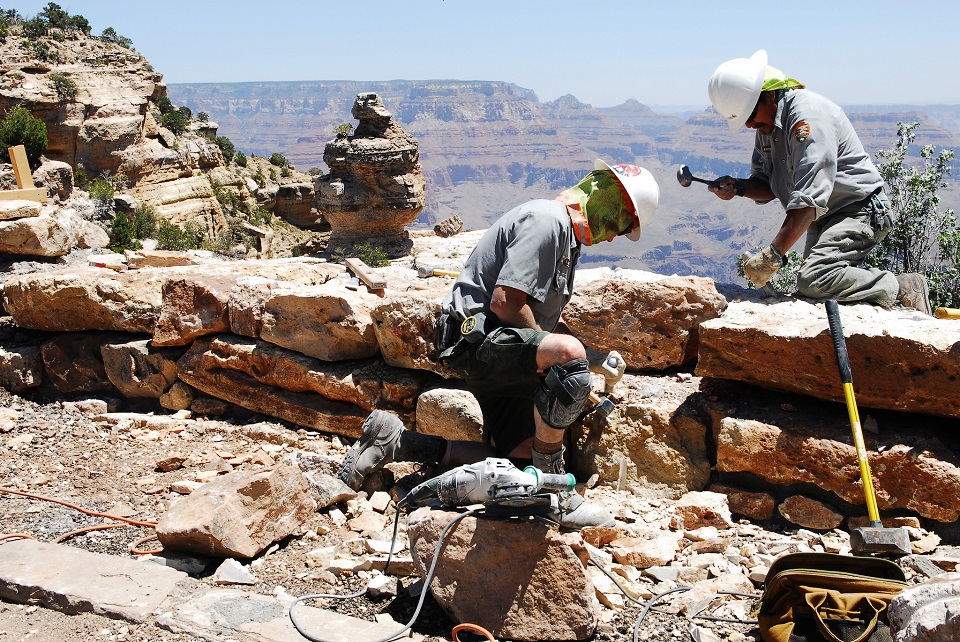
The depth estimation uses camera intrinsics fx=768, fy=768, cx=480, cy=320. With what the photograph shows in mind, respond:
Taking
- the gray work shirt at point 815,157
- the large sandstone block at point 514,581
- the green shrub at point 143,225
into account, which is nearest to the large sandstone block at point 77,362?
the large sandstone block at point 514,581

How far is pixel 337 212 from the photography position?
976 inches

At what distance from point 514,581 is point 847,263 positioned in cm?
299

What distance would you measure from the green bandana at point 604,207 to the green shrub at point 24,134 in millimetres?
22897

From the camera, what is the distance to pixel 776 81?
4664 mm

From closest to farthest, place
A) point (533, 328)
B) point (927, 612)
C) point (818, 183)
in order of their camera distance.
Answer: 1. point (927, 612)
2. point (533, 328)
3. point (818, 183)

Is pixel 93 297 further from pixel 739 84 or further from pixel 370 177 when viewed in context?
pixel 370 177

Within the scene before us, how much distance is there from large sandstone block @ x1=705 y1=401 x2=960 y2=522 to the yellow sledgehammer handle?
0.35 ft

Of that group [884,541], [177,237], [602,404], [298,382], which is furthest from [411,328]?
[177,237]

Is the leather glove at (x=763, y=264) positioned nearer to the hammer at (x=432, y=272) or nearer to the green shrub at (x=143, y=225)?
the hammer at (x=432, y=272)

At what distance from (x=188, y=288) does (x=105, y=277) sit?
826 mm

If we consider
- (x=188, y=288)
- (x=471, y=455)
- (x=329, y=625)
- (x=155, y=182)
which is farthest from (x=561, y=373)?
(x=155, y=182)

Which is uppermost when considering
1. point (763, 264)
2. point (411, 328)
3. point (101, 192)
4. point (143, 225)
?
point (763, 264)

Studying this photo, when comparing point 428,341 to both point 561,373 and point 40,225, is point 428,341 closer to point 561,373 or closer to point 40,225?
point 561,373

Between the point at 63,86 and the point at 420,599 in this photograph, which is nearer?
the point at 420,599
